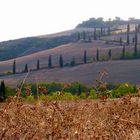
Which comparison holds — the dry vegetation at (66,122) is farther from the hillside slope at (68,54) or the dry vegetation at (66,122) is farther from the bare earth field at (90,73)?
the hillside slope at (68,54)

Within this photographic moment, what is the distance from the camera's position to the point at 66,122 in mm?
5262

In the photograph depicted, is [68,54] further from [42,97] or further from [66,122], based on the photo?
[66,122]

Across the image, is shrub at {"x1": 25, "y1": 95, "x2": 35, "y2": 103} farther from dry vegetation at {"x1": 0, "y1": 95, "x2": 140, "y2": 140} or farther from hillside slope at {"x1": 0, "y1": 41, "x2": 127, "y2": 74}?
hillside slope at {"x1": 0, "y1": 41, "x2": 127, "y2": 74}

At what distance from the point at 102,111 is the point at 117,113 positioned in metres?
0.45

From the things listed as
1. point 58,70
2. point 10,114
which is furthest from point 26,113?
point 58,70

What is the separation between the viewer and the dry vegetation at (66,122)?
5.13 metres

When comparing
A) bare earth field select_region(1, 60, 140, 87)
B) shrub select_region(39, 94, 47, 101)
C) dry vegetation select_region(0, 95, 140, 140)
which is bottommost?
bare earth field select_region(1, 60, 140, 87)

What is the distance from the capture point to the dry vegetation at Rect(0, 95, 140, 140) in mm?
5133

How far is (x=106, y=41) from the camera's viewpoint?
192 meters

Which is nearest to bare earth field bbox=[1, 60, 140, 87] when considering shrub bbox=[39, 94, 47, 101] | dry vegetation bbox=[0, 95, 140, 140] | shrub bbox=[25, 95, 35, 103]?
shrub bbox=[25, 95, 35, 103]

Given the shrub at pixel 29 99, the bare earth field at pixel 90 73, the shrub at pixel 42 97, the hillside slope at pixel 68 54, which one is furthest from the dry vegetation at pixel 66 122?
the hillside slope at pixel 68 54

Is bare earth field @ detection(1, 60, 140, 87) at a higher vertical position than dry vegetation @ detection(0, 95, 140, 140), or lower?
lower

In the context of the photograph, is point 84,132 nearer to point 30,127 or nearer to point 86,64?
point 30,127

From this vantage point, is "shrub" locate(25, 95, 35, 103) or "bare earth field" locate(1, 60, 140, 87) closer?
"shrub" locate(25, 95, 35, 103)
